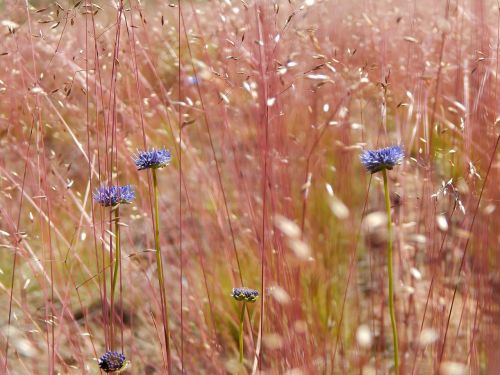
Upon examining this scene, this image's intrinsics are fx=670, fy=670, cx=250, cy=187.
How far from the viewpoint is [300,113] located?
89.4 inches

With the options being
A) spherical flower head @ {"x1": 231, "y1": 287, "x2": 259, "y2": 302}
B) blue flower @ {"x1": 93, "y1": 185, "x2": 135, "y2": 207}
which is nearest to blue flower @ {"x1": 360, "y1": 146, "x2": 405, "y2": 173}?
spherical flower head @ {"x1": 231, "y1": 287, "x2": 259, "y2": 302}

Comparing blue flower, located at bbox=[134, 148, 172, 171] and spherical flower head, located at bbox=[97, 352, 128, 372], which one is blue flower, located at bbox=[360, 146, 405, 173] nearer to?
blue flower, located at bbox=[134, 148, 172, 171]

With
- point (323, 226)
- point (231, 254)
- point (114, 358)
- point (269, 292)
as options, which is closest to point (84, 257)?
point (231, 254)

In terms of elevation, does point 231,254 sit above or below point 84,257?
above

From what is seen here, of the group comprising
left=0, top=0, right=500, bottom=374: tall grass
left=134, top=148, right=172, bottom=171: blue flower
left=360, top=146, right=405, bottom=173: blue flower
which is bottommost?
left=0, top=0, right=500, bottom=374: tall grass

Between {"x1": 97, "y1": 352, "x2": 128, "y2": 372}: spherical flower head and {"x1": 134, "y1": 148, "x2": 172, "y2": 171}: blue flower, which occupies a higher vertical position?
{"x1": 134, "y1": 148, "x2": 172, "y2": 171}: blue flower

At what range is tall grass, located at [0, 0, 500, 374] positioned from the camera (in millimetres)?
1055

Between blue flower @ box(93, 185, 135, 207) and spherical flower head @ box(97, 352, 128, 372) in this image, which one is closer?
spherical flower head @ box(97, 352, 128, 372)

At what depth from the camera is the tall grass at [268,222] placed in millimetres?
1055

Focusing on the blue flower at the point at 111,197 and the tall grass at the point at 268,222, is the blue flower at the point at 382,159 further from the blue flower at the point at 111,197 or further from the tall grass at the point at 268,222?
the blue flower at the point at 111,197

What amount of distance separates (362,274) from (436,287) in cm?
57

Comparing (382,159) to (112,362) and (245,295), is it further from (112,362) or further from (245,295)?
(112,362)

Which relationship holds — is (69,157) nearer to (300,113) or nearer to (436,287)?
(300,113)

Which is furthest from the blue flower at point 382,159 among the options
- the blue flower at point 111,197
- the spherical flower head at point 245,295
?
the blue flower at point 111,197
